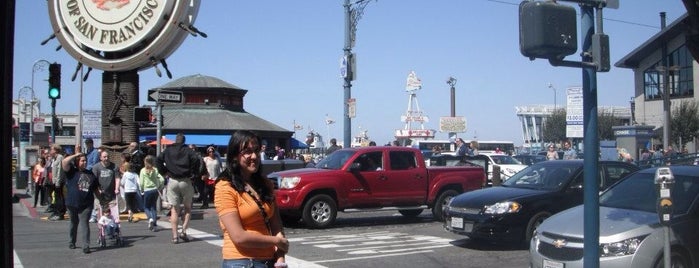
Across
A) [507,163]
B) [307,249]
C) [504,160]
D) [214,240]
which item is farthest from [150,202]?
[504,160]

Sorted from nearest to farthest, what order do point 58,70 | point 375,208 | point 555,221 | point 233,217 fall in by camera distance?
point 233,217 < point 555,221 < point 375,208 < point 58,70

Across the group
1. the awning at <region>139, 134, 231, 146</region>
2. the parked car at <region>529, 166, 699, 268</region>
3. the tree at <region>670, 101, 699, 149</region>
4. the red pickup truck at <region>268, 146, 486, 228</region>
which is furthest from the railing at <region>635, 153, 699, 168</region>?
the tree at <region>670, 101, 699, 149</region>

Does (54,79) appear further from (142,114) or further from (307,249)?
(307,249)

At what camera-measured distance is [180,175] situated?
451 inches

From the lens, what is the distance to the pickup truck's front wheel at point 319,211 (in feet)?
43.9

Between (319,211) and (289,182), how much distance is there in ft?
2.91

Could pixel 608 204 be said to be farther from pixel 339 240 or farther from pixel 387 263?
pixel 339 240

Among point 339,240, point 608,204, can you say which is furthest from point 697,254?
point 339,240

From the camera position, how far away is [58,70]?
17625 millimetres

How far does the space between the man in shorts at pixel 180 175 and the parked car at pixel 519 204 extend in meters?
4.46

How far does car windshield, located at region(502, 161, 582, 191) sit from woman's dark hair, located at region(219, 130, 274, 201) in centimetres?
762

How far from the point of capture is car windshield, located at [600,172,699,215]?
7.39 m

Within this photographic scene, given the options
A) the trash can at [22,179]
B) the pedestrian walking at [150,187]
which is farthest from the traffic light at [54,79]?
the trash can at [22,179]
